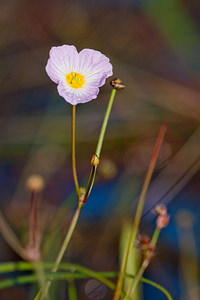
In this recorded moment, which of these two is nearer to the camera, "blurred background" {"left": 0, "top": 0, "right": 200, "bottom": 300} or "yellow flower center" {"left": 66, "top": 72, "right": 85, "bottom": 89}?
"yellow flower center" {"left": 66, "top": 72, "right": 85, "bottom": 89}

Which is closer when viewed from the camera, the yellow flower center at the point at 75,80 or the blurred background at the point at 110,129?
the yellow flower center at the point at 75,80

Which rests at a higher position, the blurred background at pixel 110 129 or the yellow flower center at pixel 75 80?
Answer: the blurred background at pixel 110 129

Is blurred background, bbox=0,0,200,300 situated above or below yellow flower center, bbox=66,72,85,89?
above

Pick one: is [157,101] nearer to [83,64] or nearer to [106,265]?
[106,265]
